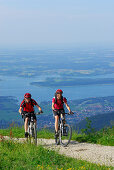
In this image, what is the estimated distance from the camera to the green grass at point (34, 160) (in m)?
6.57

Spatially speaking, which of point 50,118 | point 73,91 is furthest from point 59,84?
point 50,118

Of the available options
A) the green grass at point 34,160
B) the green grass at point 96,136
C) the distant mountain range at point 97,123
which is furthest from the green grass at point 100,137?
the green grass at point 34,160

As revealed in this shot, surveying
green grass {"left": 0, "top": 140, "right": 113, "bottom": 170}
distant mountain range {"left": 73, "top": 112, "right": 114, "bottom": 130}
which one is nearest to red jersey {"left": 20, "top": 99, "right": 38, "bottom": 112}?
green grass {"left": 0, "top": 140, "right": 113, "bottom": 170}

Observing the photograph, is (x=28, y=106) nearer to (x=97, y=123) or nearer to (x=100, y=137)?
(x=100, y=137)

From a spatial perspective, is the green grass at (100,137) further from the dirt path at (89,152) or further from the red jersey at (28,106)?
the red jersey at (28,106)

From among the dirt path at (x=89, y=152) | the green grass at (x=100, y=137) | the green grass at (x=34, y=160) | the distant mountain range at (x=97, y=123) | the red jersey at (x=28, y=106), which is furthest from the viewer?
the distant mountain range at (x=97, y=123)

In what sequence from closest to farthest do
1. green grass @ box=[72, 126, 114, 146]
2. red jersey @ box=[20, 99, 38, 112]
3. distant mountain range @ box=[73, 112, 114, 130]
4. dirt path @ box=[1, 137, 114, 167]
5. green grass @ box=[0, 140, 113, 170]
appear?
green grass @ box=[0, 140, 113, 170] < dirt path @ box=[1, 137, 114, 167] < red jersey @ box=[20, 99, 38, 112] < green grass @ box=[72, 126, 114, 146] < distant mountain range @ box=[73, 112, 114, 130]

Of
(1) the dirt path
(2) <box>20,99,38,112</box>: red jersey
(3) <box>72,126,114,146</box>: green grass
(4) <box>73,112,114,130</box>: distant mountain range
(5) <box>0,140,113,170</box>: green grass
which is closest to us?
(5) <box>0,140,113,170</box>: green grass

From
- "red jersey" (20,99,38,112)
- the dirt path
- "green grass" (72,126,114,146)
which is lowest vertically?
the dirt path

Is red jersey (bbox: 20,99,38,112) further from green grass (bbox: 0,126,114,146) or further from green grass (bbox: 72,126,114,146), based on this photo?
green grass (bbox: 72,126,114,146)

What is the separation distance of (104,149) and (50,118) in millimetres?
77053

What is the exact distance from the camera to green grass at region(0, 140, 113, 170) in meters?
6.57

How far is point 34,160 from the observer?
7.05m

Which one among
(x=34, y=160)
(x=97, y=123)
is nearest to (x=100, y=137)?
(x=34, y=160)
